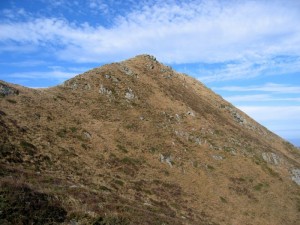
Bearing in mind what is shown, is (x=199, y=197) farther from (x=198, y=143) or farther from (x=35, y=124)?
(x=35, y=124)

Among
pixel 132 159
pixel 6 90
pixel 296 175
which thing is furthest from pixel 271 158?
pixel 6 90

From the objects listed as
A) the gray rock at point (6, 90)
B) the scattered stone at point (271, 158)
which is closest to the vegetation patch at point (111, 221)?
the gray rock at point (6, 90)

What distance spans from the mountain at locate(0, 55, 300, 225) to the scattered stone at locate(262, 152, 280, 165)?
32cm

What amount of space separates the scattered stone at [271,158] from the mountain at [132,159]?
325 mm

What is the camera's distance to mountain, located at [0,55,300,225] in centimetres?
2505

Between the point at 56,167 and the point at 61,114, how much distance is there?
17.0m

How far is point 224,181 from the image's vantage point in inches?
2329

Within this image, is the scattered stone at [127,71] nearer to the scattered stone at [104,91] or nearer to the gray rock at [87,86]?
the scattered stone at [104,91]

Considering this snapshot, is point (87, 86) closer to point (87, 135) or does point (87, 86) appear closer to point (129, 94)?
point (129, 94)

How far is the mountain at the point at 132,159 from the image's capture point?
986 inches

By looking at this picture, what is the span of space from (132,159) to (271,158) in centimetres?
3951

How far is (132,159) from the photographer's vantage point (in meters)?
54.3

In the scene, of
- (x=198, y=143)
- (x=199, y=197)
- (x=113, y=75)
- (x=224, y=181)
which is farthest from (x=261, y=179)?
(x=113, y=75)

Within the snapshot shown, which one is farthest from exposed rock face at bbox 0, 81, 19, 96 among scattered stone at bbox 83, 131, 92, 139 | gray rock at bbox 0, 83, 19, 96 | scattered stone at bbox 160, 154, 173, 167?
scattered stone at bbox 160, 154, 173, 167
